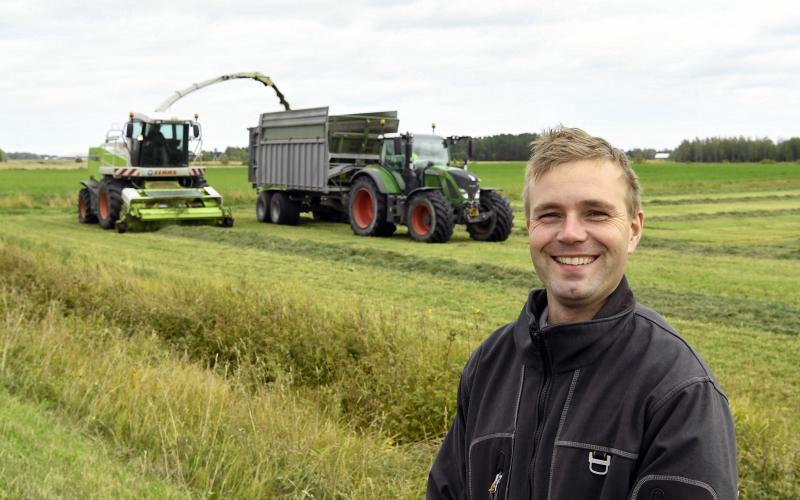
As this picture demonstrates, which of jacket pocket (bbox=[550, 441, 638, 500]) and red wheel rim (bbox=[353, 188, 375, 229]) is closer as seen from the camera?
jacket pocket (bbox=[550, 441, 638, 500])

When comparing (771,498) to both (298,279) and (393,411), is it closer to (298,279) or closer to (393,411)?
(393,411)

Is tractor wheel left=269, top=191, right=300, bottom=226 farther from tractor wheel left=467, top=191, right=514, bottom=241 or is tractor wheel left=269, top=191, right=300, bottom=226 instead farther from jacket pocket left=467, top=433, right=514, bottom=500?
jacket pocket left=467, top=433, right=514, bottom=500

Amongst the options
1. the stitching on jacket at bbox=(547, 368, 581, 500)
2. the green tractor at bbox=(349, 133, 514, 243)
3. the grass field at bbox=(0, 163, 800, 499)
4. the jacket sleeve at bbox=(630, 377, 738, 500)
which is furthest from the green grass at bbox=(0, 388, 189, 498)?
the green tractor at bbox=(349, 133, 514, 243)

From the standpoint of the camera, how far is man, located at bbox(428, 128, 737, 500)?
1.83 metres

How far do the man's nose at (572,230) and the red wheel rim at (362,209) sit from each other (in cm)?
1775

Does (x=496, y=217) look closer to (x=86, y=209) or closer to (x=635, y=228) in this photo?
(x=86, y=209)

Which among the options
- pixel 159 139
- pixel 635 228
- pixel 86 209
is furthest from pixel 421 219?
pixel 635 228

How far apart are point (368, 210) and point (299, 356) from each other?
12652 mm

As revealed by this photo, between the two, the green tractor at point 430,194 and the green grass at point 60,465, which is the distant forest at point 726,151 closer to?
the green tractor at point 430,194

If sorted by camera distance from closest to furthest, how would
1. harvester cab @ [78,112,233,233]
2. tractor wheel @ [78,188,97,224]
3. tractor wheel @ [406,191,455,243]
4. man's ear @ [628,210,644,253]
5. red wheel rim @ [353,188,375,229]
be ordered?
man's ear @ [628,210,644,253] < tractor wheel @ [406,191,455,243] < red wheel rim @ [353,188,375,229] < harvester cab @ [78,112,233,233] < tractor wheel @ [78,188,97,224]

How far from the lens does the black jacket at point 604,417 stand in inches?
71.2

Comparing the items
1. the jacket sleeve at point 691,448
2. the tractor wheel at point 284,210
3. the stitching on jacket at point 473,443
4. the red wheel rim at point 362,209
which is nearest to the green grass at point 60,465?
the stitching on jacket at point 473,443

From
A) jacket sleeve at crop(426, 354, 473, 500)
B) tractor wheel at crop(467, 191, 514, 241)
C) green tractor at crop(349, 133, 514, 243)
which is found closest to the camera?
jacket sleeve at crop(426, 354, 473, 500)

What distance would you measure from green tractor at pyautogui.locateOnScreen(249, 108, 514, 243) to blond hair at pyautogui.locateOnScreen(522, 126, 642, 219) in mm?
15452
